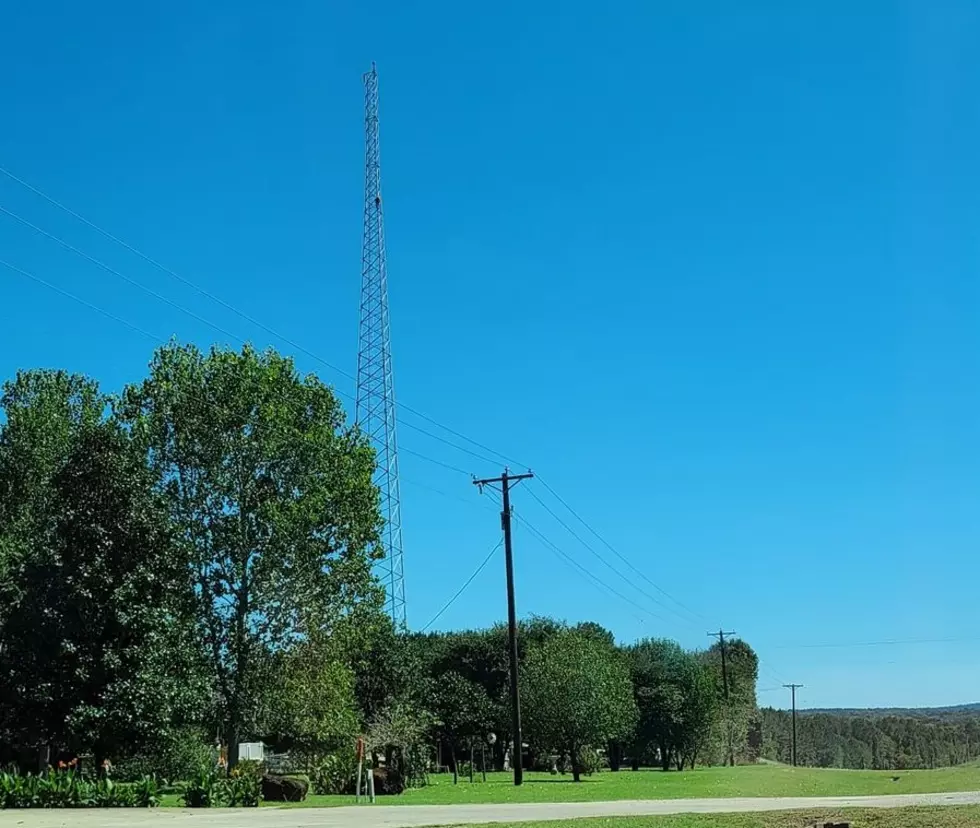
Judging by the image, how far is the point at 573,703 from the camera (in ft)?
182

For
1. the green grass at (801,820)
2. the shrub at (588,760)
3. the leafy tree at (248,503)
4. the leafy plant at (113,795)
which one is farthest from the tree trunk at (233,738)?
the shrub at (588,760)

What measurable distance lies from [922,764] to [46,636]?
9128cm

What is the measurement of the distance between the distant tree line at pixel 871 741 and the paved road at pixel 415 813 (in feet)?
264

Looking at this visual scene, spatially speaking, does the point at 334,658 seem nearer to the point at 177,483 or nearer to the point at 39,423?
the point at 177,483

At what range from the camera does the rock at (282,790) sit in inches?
1248

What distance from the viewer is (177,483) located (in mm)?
36344

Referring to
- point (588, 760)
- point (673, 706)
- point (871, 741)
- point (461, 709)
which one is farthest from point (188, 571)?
point (871, 741)

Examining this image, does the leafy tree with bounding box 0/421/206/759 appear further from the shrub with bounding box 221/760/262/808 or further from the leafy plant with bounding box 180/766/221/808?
the leafy plant with bounding box 180/766/221/808

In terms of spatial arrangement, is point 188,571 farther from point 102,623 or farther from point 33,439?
point 33,439

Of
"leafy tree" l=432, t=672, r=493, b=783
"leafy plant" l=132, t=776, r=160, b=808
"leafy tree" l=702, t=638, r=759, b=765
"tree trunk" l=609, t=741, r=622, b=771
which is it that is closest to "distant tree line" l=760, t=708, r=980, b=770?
"leafy tree" l=702, t=638, r=759, b=765

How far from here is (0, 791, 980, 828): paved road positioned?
72.0 ft

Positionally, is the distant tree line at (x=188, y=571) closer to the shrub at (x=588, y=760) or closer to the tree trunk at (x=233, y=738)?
the tree trunk at (x=233, y=738)

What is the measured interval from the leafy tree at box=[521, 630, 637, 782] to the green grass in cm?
3416

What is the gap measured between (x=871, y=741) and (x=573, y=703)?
79.0 metres
